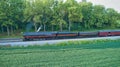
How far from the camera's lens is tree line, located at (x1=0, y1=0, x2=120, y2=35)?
76.9ft

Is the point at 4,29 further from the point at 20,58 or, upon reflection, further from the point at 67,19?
the point at 20,58

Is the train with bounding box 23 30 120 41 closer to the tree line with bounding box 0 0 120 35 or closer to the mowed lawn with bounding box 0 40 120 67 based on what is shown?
the tree line with bounding box 0 0 120 35

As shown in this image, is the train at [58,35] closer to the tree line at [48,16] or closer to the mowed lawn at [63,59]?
the tree line at [48,16]

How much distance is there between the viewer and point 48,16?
24.4 m

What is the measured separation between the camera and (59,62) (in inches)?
451

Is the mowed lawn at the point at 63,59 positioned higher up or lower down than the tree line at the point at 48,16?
lower down

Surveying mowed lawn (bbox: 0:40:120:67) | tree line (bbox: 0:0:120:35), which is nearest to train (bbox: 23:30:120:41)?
tree line (bbox: 0:0:120:35)

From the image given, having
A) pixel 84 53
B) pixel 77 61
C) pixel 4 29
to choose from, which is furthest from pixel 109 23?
pixel 77 61

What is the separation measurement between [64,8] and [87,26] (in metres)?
3.39

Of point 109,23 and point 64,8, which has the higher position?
point 64,8

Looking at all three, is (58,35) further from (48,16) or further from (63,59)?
(63,59)

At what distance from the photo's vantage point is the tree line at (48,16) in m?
23.5

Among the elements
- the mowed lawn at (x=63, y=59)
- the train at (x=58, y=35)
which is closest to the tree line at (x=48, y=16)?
the train at (x=58, y=35)

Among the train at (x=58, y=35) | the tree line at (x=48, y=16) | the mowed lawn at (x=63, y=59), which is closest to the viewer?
the mowed lawn at (x=63, y=59)
